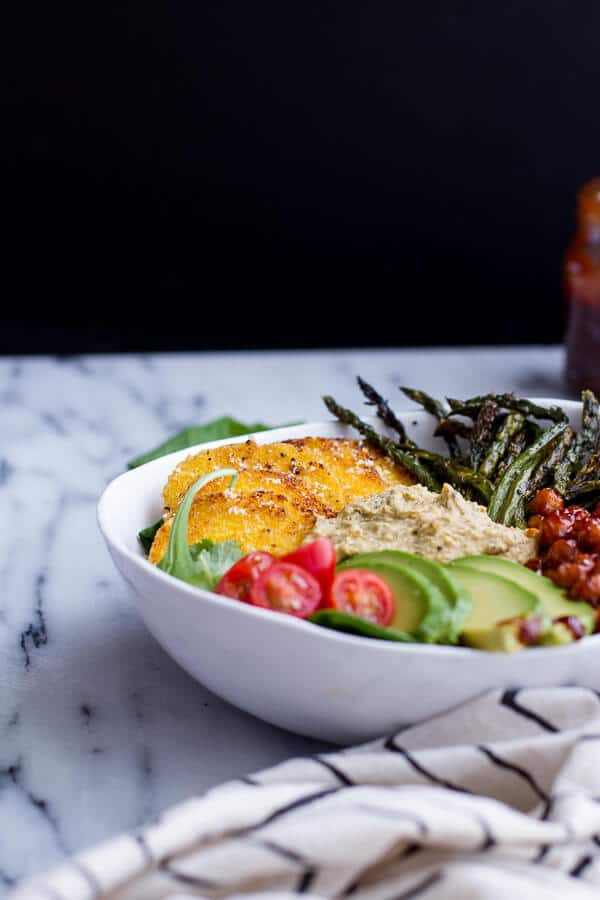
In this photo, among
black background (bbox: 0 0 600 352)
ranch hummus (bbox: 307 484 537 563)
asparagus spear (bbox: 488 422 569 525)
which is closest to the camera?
ranch hummus (bbox: 307 484 537 563)

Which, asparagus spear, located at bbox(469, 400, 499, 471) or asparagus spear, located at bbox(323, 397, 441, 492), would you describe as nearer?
asparagus spear, located at bbox(323, 397, 441, 492)

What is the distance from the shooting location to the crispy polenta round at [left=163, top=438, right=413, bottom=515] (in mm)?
3178

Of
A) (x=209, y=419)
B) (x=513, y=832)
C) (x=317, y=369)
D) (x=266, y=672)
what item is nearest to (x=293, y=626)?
(x=266, y=672)

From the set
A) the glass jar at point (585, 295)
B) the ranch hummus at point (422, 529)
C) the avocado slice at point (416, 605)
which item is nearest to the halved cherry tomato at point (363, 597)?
the avocado slice at point (416, 605)

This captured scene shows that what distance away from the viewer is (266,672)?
7.61ft

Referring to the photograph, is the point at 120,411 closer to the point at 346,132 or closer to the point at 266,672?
the point at 346,132

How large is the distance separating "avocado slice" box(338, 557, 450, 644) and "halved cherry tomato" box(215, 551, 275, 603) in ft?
0.78

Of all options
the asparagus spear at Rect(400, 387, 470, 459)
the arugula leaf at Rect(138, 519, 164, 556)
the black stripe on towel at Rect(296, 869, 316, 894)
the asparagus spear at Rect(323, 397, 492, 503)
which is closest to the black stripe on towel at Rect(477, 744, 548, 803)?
the black stripe on towel at Rect(296, 869, 316, 894)

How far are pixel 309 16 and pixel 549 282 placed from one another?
1994 mm

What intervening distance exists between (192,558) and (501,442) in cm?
126

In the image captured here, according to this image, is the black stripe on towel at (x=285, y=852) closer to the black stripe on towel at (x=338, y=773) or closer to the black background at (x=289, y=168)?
the black stripe on towel at (x=338, y=773)

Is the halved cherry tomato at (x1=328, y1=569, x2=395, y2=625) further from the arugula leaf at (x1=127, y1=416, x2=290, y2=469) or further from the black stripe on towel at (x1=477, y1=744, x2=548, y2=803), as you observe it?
the arugula leaf at (x1=127, y1=416, x2=290, y2=469)

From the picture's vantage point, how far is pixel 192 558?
2.74 meters

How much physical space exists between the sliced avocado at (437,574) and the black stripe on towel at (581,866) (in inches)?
18.7
